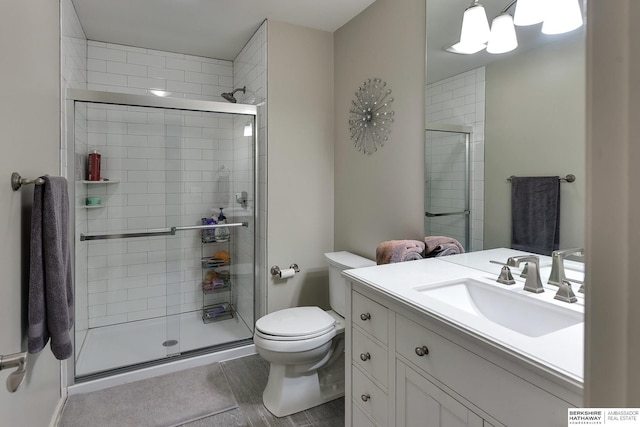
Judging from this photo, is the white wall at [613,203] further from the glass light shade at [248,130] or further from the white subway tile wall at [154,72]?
the white subway tile wall at [154,72]

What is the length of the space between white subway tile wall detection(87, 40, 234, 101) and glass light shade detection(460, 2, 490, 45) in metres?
2.30

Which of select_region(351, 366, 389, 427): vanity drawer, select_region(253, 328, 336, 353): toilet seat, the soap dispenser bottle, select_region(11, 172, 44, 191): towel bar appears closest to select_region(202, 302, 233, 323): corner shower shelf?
the soap dispenser bottle

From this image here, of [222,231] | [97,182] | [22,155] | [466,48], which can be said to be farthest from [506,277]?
[97,182]

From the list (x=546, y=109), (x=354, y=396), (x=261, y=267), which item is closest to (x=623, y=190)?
(x=546, y=109)

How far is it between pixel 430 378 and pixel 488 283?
46 cm

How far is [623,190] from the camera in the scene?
30 centimetres

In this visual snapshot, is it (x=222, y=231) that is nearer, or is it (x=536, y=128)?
(x=536, y=128)

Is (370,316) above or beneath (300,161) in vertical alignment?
beneath

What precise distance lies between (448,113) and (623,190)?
4.96ft

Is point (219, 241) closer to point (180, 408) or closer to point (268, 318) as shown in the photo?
point (268, 318)

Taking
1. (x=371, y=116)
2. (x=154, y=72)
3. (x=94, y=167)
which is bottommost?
(x=94, y=167)

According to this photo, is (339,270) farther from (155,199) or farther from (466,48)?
(155,199)

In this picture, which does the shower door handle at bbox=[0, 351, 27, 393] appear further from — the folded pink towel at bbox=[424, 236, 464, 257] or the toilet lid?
the folded pink towel at bbox=[424, 236, 464, 257]

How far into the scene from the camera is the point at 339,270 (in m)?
2.20
